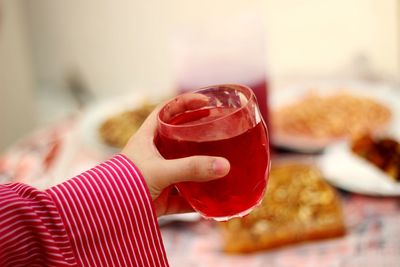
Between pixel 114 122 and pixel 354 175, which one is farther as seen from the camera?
pixel 114 122

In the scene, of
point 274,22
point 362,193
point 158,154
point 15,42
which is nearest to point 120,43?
point 15,42

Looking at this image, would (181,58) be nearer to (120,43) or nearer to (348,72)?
(348,72)

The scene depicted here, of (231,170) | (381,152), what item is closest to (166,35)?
(381,152)

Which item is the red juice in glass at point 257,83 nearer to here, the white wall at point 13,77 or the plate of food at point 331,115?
the plate of food at point 331,115

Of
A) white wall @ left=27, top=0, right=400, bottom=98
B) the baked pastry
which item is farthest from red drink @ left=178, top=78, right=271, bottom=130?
the baked pastry

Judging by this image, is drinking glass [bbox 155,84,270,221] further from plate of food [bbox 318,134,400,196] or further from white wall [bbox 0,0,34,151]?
white wall [bbox 0,0,34,151]

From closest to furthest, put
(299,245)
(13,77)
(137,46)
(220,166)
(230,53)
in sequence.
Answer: (220,166) → (299,245) → (230,53) → (137,46) → (13,77)

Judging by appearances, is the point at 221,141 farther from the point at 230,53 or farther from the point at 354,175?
the point at 230,53

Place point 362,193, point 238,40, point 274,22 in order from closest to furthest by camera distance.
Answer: point 362,193 < point 238,40 < point 274,22
